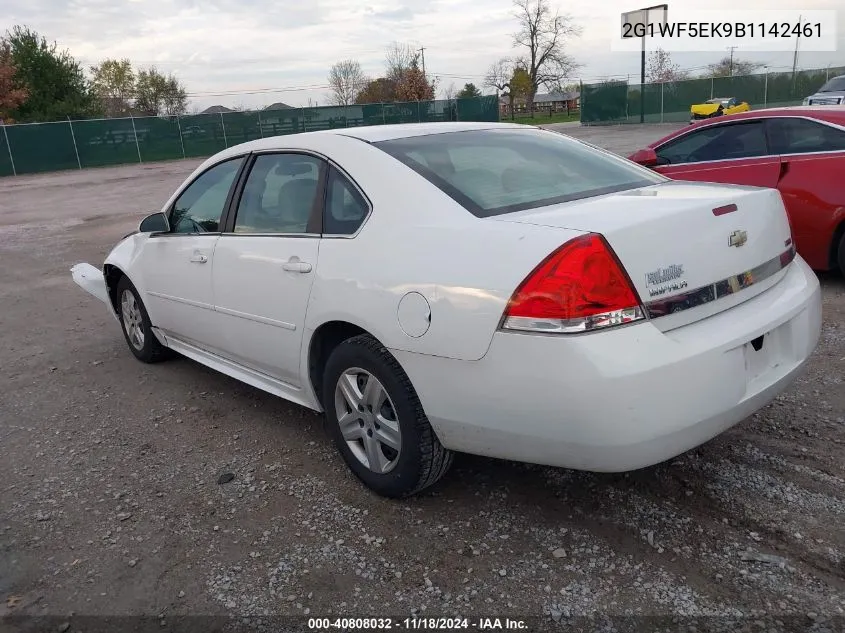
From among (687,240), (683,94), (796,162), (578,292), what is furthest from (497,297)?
(683,94)

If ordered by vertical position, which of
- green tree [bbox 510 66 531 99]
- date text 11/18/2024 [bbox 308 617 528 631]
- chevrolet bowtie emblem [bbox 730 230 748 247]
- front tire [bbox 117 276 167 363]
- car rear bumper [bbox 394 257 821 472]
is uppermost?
green tree [bbox 510 66 531 99]

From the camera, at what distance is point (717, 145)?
21.6ft

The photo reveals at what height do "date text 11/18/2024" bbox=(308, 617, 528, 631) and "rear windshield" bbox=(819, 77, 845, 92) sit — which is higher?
"rear windshield" bbox=(819, 77, 845, 92)

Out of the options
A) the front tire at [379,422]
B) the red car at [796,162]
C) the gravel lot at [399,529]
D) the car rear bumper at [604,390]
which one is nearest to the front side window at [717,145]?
the red car at [796,162]

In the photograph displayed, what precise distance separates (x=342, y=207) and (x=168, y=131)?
113 ft

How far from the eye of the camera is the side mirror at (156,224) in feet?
14.3

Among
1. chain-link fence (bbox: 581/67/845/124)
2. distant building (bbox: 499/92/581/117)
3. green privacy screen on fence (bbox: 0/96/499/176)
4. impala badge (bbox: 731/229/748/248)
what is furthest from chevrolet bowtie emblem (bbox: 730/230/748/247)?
distant building (bbox: 499/92/581/117)

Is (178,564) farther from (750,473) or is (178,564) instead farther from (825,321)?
(825,321)

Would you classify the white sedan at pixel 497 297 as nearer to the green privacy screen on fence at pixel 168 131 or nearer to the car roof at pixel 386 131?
the car roof at pixel 386 131

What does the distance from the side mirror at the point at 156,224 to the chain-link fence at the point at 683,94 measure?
3642cm

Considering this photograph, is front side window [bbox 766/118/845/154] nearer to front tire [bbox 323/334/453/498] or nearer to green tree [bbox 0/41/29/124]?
front tire [bbox 323/334/453/498]

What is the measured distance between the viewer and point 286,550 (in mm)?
2803

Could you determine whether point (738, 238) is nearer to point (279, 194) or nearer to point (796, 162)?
point (279, 194)

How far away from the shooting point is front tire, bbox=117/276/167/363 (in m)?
4.96
